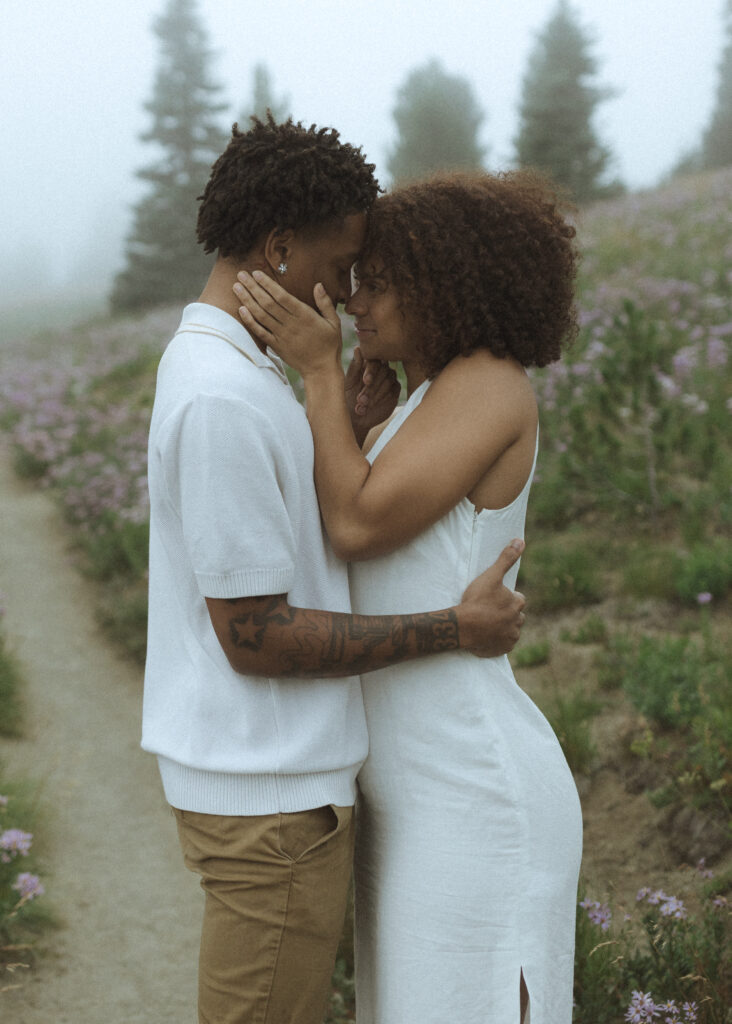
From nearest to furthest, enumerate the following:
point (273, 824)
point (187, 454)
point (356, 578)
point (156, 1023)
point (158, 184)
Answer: point (187, 454), point (273, 824), point (356, 578), point (156, 1023), point (158, 184)

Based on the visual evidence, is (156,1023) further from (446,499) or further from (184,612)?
(446,499)

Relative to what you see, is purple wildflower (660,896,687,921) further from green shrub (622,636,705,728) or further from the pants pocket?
the pants pocket

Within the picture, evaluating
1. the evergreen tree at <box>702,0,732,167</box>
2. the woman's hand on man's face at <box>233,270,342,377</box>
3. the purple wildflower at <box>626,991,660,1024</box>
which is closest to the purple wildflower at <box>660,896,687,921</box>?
the purple wildflower at <box>626,991,660,1024</box>

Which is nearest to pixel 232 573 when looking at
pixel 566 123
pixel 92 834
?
pixel 92 834

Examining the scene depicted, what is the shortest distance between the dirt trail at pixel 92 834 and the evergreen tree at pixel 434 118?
22242mm

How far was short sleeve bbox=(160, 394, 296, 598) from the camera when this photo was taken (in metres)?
1.55

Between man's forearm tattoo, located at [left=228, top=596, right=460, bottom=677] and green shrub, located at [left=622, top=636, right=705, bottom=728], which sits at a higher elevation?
man's forearm tattoo, located at [left=228, top=596, right=460, bottom=677]

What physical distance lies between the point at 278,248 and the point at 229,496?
56cm

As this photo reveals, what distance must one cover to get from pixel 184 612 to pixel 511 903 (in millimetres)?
844

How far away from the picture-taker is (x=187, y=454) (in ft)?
5.12

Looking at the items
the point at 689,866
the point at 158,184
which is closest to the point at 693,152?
the point at 158,184

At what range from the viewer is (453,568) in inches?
73.7

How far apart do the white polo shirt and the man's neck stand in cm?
3

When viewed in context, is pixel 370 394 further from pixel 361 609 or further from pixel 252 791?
pixel 252 791
